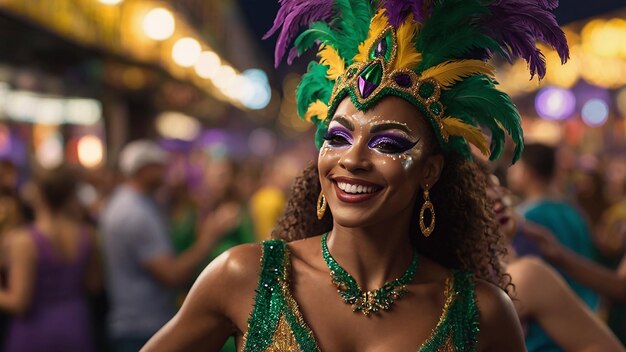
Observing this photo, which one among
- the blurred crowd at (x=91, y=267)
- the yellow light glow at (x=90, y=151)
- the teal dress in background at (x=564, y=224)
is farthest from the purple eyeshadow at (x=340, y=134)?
the yellow light glow at (x=90, y=151)

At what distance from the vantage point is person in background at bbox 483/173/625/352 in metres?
3.97

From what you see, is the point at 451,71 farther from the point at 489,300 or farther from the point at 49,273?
the point at 49,273

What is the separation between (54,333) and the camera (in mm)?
6488

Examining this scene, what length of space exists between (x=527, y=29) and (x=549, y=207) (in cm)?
324

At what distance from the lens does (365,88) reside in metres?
3.12

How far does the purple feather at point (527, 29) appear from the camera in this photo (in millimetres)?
3199

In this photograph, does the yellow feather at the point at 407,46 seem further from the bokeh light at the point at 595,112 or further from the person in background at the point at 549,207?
the bokeh light at the point at 595,112

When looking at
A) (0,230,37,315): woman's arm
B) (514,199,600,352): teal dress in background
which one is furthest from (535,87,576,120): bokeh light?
(0,230,37,315): woman's arm

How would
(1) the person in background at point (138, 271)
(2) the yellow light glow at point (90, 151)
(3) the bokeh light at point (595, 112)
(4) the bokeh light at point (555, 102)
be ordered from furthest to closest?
(3) the bokeh light at point (595, 112) < (4) the bokeh light at point (555, 102) < (2) the yellow light glow at point (90, 151) < (1) the person in background at point (138, 271)

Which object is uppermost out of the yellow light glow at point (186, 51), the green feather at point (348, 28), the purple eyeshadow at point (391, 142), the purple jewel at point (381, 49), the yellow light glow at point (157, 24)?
the yellow light glow at point (157, 24)

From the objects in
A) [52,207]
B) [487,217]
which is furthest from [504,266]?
[52,207]

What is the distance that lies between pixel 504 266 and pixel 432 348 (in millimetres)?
1034

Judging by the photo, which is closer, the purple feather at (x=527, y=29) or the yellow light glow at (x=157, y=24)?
the purple feather at (x=527, y=29)

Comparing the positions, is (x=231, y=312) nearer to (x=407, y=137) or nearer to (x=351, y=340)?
(x=351, y=340)
